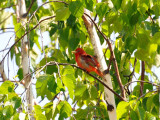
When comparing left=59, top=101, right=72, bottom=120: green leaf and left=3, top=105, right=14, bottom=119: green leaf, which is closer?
left=3, top=105, right=14, bottom=119: green leaf

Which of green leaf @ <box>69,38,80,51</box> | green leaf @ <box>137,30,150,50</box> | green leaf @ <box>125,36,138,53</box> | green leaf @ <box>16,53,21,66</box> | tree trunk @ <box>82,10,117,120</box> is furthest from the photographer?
green leaf @ <box>16,53,21,66</box>

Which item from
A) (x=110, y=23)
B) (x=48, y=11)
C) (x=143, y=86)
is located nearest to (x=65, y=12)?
(x=110, y=23)

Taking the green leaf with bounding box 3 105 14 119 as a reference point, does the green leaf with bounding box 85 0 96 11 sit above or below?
above

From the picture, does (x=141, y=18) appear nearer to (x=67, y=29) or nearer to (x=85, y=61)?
(x=67, y=29)

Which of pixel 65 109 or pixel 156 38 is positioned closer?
pixel 65 109

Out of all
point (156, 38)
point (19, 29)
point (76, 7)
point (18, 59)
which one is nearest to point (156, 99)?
point (156, 38)

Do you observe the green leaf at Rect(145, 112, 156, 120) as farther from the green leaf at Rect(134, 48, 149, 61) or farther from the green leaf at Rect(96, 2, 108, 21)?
the green leaf at Rect(96, 2, 108, 21)

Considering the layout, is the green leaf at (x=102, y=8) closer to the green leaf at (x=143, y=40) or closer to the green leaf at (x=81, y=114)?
the green leaf at (x=143, y=40)

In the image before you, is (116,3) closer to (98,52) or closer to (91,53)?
(98,52)

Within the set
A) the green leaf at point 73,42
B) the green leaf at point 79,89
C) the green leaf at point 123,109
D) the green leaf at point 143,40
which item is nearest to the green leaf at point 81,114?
→ the green leaf at point 79,89

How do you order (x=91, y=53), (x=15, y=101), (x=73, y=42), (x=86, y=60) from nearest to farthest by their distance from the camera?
(x=15, y=101) < (x=73, y=42) < (x=91, y=53) < (x=86, y=60)

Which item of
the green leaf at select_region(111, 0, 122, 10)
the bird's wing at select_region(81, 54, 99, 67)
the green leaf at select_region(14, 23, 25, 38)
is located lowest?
the green leaf at select_region(111, 0, 122, 10)

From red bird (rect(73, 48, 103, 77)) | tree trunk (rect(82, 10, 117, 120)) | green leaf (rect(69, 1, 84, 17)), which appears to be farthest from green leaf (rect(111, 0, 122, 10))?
red bird (rect(73, 48, 103, 77))

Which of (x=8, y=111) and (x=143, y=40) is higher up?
(x=143, y=40)
